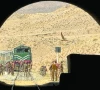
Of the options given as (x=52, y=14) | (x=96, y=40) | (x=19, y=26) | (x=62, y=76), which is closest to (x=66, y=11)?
(x=52, y=14)

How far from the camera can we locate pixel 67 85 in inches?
224

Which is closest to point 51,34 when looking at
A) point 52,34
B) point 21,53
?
point 52,34

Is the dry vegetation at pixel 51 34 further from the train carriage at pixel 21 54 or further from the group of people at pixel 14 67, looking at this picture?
the train carriage at pixel 21 54

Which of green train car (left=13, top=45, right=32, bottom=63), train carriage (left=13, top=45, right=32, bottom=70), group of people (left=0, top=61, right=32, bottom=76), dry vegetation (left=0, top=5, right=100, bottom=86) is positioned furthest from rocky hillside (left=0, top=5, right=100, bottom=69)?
green train car (left=13, top=45, right=32, bottom=63)

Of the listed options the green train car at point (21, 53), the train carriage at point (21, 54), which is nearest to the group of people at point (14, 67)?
the train carriage at point (21, 54)

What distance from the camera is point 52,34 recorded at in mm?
69062

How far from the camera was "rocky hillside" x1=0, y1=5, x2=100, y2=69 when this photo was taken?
58344mm

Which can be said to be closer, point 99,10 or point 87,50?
point 99,10

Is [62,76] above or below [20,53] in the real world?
below

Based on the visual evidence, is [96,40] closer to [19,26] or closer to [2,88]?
[19,26]

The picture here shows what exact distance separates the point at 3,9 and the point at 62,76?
195 inches

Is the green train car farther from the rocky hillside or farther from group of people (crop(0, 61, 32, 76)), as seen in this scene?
the rocky hillside

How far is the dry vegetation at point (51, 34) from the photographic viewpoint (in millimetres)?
58125

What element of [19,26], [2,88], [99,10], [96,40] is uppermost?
[19,26]
